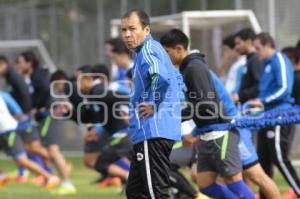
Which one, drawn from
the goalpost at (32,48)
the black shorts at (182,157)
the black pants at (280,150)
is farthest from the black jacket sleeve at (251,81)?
the goalpost at (32,48)

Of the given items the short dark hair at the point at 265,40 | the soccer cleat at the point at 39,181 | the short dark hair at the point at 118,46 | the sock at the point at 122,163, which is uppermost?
the short dark hair at the point at 265,40

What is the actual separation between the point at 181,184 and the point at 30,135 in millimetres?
5770

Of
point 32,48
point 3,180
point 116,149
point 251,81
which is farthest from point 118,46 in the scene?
point 32,48

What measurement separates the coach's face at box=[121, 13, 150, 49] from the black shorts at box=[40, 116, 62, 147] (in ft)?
23.2

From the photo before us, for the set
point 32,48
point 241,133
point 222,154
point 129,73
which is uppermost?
point 129,73

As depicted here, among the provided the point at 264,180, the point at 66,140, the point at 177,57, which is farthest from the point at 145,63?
the point at 66,140

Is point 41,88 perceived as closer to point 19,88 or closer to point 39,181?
point 19,88

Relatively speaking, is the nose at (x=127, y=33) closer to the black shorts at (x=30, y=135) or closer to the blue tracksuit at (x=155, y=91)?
the blue tracksuit at (x=155, y=91)

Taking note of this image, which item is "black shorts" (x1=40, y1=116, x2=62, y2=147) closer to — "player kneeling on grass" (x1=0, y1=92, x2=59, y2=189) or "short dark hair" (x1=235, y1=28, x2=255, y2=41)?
"player kneeling on grass" (x1=0, y1=92, x2=59, y2=189)

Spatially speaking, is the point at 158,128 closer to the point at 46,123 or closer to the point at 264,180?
the point at 264,180

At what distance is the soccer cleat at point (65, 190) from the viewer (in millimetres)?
13698

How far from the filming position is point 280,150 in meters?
11.0

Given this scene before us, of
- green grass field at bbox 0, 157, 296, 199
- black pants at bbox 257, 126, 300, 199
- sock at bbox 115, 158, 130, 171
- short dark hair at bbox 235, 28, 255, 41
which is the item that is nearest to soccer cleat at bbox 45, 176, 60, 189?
green grass field at bbox 0, 157, 296, 199

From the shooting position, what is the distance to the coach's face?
7.99 m
